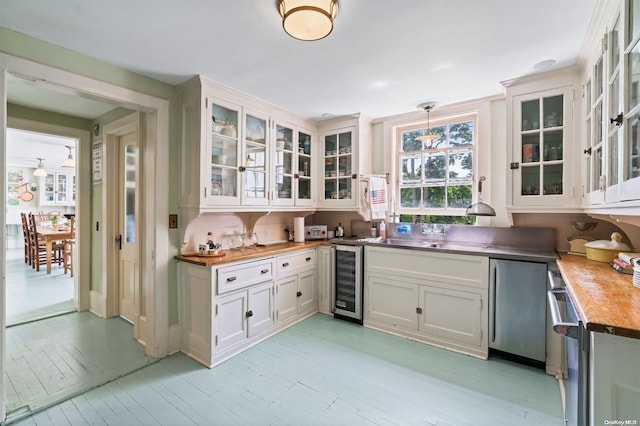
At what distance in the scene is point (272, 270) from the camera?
9.95 ft

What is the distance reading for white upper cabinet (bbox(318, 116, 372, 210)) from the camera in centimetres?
361

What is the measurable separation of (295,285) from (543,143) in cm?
282

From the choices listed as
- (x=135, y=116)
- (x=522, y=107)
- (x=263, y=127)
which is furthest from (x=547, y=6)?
(x=135, y=116)

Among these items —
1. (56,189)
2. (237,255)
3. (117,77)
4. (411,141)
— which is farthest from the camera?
(56,189)

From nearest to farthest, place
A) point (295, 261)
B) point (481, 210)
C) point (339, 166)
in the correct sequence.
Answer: point (481, 210), point (295, 261), point (339, 166)

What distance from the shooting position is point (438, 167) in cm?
351

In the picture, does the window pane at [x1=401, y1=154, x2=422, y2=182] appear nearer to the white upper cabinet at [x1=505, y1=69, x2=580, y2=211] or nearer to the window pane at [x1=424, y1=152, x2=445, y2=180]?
the window pane at [x1=424, y1=152, x2=445, y2=180]

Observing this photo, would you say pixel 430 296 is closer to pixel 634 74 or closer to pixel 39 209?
pixel 634 74

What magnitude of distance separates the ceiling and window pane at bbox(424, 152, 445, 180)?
895 mm

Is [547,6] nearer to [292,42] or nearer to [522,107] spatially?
[522,107]

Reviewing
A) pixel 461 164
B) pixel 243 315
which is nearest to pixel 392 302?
pixel 243 315

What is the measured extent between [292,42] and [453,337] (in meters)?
2.89

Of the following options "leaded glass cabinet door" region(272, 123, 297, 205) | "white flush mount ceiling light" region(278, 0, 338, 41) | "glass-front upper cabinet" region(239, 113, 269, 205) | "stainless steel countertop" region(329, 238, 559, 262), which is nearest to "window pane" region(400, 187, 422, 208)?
"stainless steel countertop" region(329, 238, 559, 262)

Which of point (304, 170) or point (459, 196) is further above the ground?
point (304, 170)
